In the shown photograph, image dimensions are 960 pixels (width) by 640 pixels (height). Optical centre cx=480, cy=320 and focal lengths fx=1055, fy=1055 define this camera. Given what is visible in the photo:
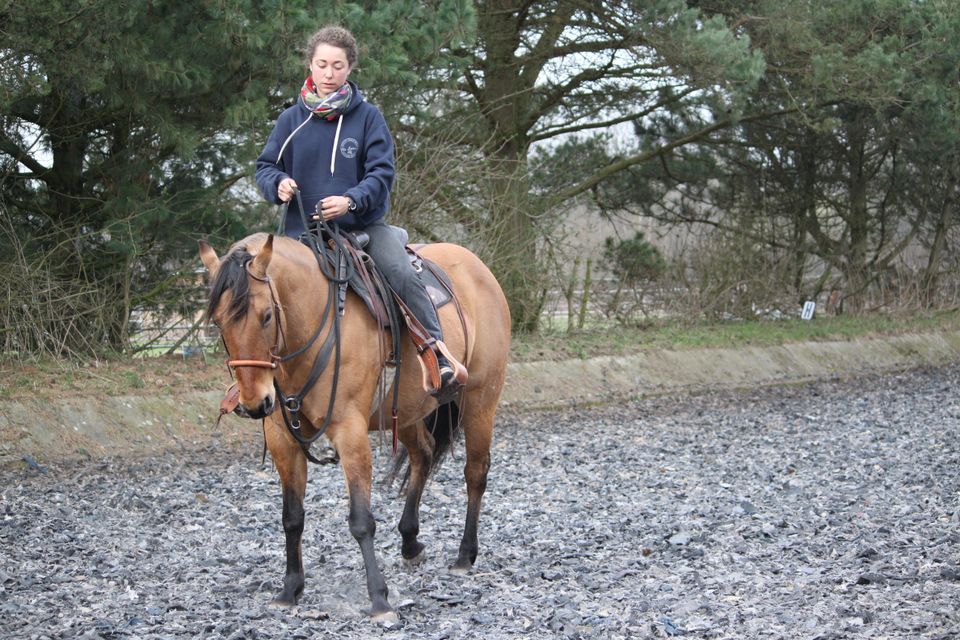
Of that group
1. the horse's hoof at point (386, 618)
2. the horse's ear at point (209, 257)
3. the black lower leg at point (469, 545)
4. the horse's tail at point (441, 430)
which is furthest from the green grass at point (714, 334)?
the horse's ear at point (209, 257)

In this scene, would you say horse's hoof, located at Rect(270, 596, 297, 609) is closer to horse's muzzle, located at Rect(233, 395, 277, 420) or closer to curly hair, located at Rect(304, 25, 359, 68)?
horse's muzzle, located at Rect(233, 395, 277, 420)

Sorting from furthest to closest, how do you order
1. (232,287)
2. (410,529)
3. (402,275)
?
(410,529)
(402,275)
(232,287)

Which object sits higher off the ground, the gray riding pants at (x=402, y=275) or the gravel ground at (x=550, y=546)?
the gray riding pants at (x=402, y=275)

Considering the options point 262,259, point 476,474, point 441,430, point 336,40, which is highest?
point 336,40

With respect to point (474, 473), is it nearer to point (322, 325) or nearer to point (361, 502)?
point (361, 502)

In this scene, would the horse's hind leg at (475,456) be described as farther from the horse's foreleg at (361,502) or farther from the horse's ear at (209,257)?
the horse's ear at (209,257)

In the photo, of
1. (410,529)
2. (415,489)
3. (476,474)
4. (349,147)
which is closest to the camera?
(349,147)

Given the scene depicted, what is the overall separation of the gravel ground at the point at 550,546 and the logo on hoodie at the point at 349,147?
232 cm

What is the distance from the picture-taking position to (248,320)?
4742 mm

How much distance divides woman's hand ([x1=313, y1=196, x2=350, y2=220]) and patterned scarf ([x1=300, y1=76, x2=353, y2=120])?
1.51 feet

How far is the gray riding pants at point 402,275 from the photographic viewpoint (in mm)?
5703

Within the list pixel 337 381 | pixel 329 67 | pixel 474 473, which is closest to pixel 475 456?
pixel 474 473

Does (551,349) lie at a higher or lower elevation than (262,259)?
lower

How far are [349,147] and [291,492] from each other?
1828 mm
